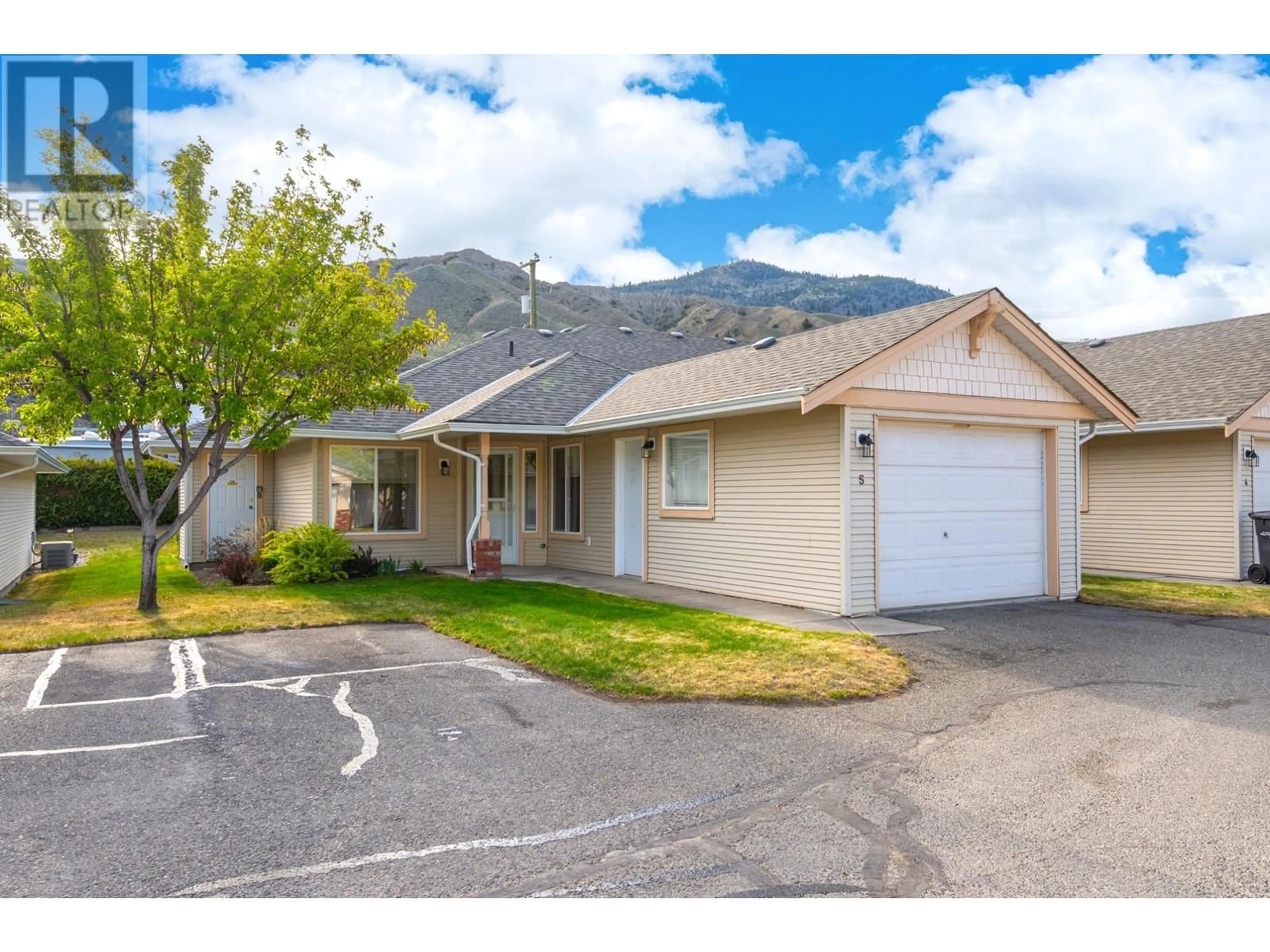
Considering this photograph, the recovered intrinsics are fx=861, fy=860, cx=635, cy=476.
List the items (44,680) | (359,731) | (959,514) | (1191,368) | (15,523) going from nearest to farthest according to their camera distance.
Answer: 1. (359,731)
2. (44,680)
3. (959,514)
4. (1191,368)
5. (15,523)

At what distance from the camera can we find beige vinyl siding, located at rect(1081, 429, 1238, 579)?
14117 mm

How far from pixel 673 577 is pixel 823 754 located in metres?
7.99

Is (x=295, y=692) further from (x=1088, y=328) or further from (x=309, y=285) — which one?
(x=1088, y=328)

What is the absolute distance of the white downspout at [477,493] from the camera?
47.1 feet

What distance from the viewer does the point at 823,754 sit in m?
5.32

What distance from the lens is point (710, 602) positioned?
1145 cm

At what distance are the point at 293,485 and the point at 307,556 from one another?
3.28 meters

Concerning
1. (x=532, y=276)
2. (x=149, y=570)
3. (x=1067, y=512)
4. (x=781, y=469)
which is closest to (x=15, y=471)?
(x=149, y=570)

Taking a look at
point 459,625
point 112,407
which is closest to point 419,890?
point 459,625

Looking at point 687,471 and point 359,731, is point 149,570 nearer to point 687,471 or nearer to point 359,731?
point 359,731

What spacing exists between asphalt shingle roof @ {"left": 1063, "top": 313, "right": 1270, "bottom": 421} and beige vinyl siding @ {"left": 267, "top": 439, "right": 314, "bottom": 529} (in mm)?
14711

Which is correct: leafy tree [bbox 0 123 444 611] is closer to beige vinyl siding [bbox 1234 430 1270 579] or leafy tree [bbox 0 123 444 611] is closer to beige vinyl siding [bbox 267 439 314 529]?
beige vinyl siding [bbox 267 439 314 529]

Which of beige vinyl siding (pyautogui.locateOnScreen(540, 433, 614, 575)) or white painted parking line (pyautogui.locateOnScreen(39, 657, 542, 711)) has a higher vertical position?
beige vinyl siding (pyautogui.locateOnScreen(540, 433, 614, 575))

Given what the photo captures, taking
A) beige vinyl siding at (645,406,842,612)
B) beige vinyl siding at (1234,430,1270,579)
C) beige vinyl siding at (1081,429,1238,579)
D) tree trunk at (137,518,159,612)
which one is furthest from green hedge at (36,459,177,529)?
beige vinyl siding at (1234,430,1270,579)
